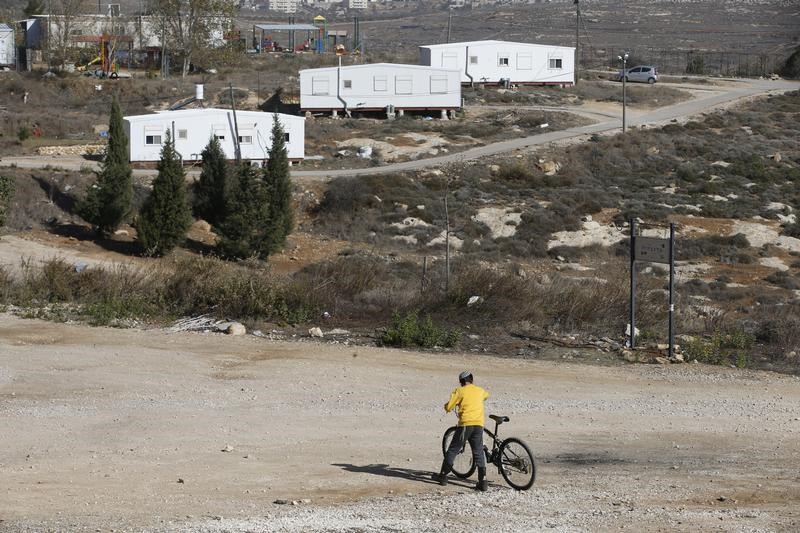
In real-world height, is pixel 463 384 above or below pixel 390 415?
above

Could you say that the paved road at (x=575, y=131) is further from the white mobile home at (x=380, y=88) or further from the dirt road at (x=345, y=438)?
the dirt road at (x=345, y=438)

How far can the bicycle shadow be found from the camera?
39.9ft

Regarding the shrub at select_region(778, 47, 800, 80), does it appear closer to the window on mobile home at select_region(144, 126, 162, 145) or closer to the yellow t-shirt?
the window on mobile home at select_region(144, 126, 162, 145)

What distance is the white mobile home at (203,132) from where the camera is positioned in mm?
45031

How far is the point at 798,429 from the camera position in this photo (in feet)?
47.1

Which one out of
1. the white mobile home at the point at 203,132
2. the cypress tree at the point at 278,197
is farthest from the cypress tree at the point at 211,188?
the white mobile home at the point at 203,132

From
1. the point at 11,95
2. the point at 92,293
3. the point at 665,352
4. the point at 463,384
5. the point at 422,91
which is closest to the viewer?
the point at 463,384

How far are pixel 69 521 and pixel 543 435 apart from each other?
5.99m

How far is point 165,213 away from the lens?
35188mm

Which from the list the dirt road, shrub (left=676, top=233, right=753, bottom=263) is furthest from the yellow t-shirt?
shrub (left=676, top=233, right=753, bottom=263)

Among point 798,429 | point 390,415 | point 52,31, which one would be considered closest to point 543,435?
point 390,415

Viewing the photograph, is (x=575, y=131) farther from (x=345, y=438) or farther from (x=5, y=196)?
(x=345, y=438)

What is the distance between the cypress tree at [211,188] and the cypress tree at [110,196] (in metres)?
Result: 2.50

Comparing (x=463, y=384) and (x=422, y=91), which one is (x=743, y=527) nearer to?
(x=463, y=384)
